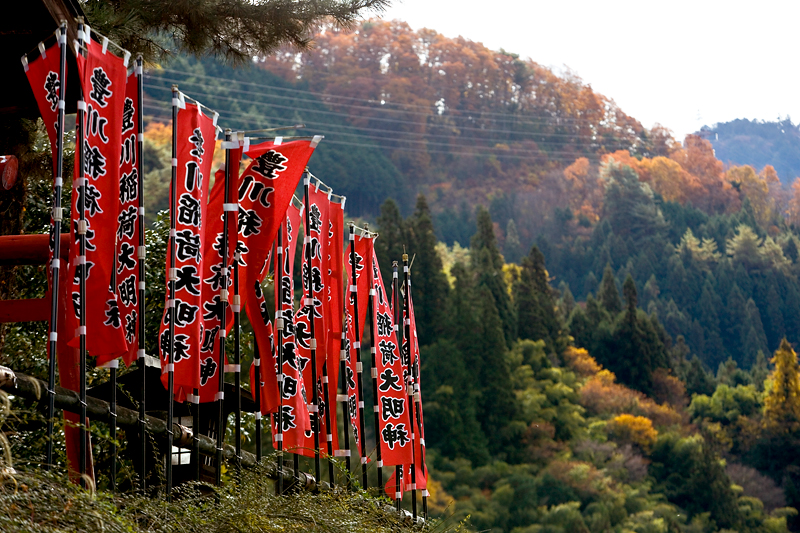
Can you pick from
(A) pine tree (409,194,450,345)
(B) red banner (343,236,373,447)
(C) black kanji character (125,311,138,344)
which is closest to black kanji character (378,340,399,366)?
(B) red banner (343,236,373,447)

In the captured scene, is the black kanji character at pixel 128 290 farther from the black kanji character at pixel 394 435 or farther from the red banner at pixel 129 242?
the black kanji character at pixel 394 435

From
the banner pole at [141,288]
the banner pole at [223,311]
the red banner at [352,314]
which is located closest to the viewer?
the banner pole at [141,288]

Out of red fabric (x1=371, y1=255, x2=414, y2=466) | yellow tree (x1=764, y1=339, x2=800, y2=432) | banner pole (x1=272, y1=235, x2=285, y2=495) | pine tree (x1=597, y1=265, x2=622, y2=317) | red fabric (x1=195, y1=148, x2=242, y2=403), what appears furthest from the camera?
pine tree (x1=597, y1=265, x2=622, y2=317)

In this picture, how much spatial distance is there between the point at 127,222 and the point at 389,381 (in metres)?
3.22

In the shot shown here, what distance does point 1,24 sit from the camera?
490 cm

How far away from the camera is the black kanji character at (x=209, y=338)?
4.70 m

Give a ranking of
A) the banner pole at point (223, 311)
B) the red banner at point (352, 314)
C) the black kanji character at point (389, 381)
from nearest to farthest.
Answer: the banner pole at point (223, 311) < the red banner at point (352, 314) < the black kanji character at point (389, 381)

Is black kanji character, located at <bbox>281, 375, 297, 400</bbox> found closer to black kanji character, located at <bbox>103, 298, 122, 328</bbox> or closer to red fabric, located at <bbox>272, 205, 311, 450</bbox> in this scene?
red fabric, located at <bbox>272, 205, 311, 450</bbox>

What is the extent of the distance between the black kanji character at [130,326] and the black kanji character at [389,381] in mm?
3080

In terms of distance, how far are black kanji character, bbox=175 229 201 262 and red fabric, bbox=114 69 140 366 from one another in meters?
0.28

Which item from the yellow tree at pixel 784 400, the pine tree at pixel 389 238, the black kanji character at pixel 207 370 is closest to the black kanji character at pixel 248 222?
the black kanji character at pixel 207 370

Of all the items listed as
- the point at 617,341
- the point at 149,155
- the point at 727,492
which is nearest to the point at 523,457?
the point at 727,492

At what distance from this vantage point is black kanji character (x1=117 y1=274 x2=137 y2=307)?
13.8 feet

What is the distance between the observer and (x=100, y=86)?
14.2 feet
